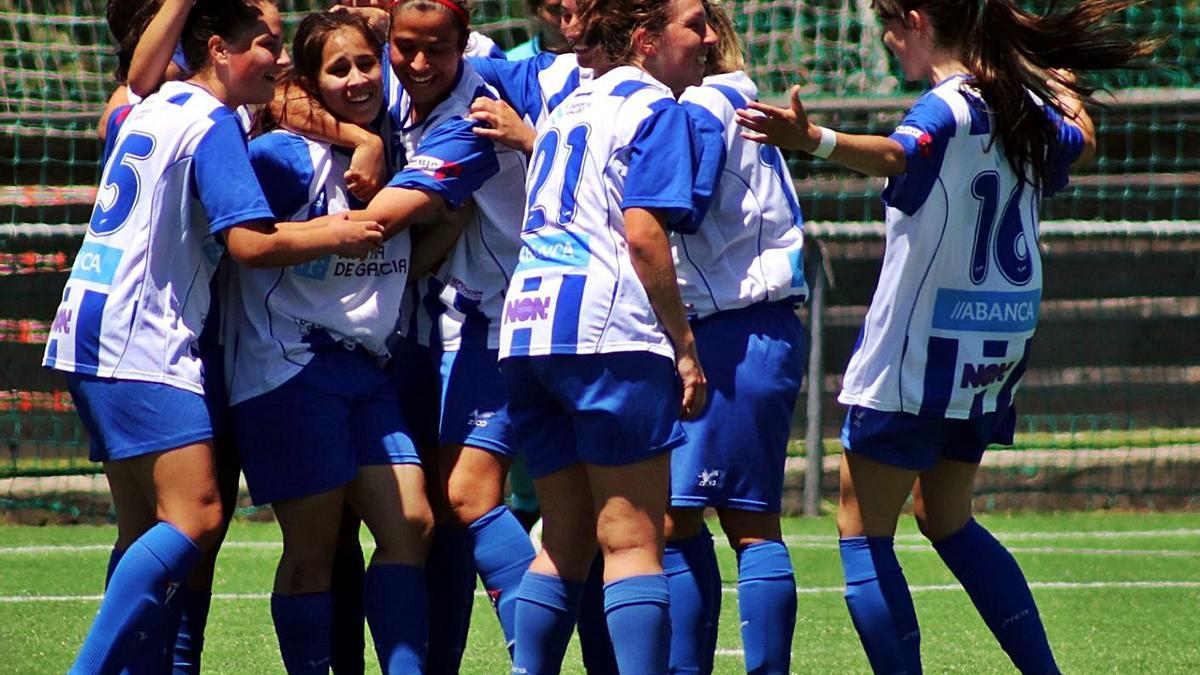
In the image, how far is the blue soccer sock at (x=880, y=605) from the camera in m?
3.94

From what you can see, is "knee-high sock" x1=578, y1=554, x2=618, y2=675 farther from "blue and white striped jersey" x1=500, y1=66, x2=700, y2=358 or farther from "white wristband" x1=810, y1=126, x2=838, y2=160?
"white wristband" x1=810, y1=126, x2=838, y2=160

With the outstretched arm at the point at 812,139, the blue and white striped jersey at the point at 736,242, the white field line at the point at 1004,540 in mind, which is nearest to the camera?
the outstretched arm at the point at 812,139

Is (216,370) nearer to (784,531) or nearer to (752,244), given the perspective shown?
(752,244)

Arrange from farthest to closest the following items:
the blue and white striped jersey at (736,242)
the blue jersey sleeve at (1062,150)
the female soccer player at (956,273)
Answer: the blue jersey sleeve at (1062,150)
the blue and white striped jersey at (736,242)
the female soccer player at (956,273)

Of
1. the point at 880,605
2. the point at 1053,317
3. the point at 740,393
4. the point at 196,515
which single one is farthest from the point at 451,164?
the point at 1053,317

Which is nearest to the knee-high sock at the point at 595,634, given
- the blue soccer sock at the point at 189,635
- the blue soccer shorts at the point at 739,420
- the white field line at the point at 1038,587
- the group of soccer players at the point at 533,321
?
the group of soccer players at the point at 533,321

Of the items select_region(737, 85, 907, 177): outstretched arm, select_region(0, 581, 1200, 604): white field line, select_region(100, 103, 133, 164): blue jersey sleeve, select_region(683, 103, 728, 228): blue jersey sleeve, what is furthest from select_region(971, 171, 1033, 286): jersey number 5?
select_region(0, 581, 1200, 604): white field line

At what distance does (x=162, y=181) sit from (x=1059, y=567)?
4.62 metres

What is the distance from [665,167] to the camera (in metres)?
3.47

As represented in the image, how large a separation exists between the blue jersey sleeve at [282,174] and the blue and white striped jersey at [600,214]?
1.88 feet

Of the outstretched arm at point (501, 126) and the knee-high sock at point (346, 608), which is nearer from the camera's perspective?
the outstretched arm at point (501, 126)

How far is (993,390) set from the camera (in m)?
3.93

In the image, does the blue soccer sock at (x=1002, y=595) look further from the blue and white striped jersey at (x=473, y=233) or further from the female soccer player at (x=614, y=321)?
the blue and white striped jersey at (x=473, y=233)

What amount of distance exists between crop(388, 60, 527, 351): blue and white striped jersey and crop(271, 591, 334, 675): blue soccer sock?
2.42 feet
